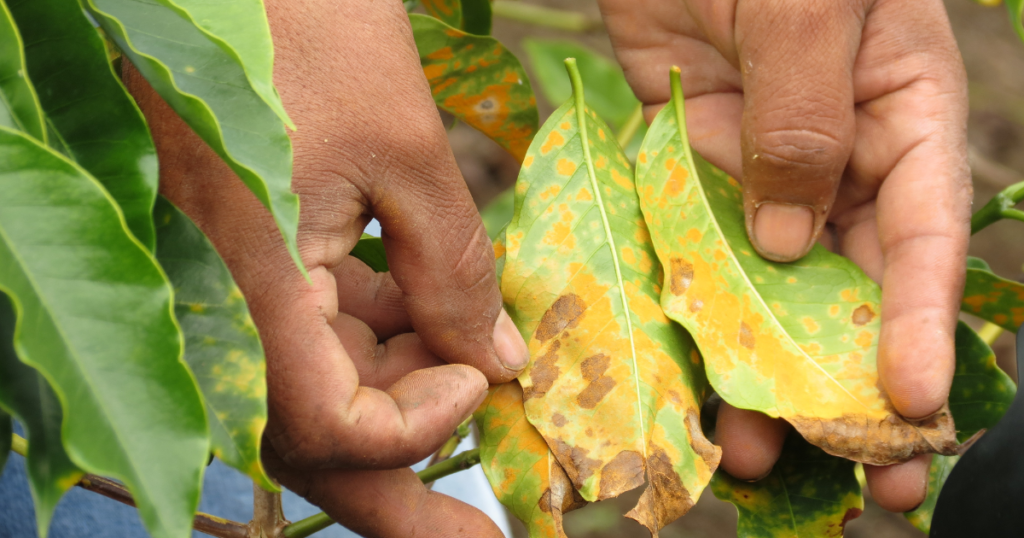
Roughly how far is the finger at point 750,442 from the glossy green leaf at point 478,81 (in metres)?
0.39

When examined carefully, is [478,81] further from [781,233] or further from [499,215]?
[499,215]

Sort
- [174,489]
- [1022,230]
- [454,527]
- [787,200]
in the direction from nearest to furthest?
[174,489], [454,527], [787,200], [1022,230]

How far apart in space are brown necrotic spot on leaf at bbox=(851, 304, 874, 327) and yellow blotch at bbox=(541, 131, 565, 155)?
0.31 m

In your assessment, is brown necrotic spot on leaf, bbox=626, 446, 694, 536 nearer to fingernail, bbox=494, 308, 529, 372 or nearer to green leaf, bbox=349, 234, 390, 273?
fingernail, bbox=494, 308, 529, 372

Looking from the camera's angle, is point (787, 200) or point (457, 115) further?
point (457, 115)

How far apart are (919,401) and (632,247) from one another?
268 mm

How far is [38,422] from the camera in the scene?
0.34 metres

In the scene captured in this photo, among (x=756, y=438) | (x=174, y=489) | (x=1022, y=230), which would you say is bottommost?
(x=1022, y=230)

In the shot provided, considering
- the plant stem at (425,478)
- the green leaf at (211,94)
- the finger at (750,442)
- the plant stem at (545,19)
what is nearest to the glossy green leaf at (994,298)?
the finger at (750,442)

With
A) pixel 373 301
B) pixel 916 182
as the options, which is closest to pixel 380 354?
pixel 373 301

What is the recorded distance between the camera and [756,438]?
66cm

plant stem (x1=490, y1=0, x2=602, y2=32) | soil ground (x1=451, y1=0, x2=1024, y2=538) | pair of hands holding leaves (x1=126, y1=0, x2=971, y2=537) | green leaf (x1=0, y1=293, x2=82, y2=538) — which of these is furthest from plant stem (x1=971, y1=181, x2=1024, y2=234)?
soil ground (x1=451, y1=0, x2=1024, y2=538)

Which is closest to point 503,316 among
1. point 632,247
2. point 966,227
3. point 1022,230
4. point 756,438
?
point 632,247

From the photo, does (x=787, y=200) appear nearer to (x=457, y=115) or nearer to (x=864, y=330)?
(x=864, y=330)
